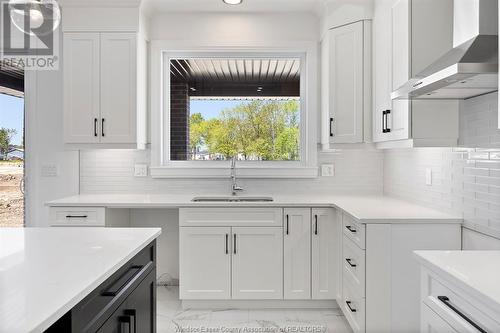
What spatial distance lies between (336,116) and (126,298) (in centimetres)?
233

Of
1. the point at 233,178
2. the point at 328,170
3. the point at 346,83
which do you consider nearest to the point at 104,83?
the point at 233,178

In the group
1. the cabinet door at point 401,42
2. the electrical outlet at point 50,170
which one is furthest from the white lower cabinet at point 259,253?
the electrical outlet at point 50,170

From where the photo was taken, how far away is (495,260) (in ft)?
4.94

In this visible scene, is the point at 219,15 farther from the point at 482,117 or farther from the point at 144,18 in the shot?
the point at 482,117

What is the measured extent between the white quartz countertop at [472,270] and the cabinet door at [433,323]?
16 cm

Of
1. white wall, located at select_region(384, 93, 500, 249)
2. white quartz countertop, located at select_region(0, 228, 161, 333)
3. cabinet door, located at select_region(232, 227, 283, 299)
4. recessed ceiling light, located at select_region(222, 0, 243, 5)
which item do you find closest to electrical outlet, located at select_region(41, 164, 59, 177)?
cabinet door, located at select_region(232, 227, 283, 299)

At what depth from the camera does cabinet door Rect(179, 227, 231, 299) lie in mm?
3043

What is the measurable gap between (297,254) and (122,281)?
1873mm

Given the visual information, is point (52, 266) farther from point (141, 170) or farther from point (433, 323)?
point (141, 170)

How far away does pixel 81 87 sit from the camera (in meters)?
3.30

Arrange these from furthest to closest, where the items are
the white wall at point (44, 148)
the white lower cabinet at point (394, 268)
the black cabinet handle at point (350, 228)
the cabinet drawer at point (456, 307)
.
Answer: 1. the white wall at point (44, 148)
2. the black cabinet handle at point (350, 228)
3. the white lower cabinet at point (394, 268)
4. the cabinet drawer at point (456, 307)

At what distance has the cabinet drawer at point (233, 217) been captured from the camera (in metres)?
3.04

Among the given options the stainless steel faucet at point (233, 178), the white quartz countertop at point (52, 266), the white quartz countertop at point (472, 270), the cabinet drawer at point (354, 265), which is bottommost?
the cabinet drawer at point (354, 265)

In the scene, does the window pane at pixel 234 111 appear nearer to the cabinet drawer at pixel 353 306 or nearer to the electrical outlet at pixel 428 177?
the electrical outlet at pixel 428 177
